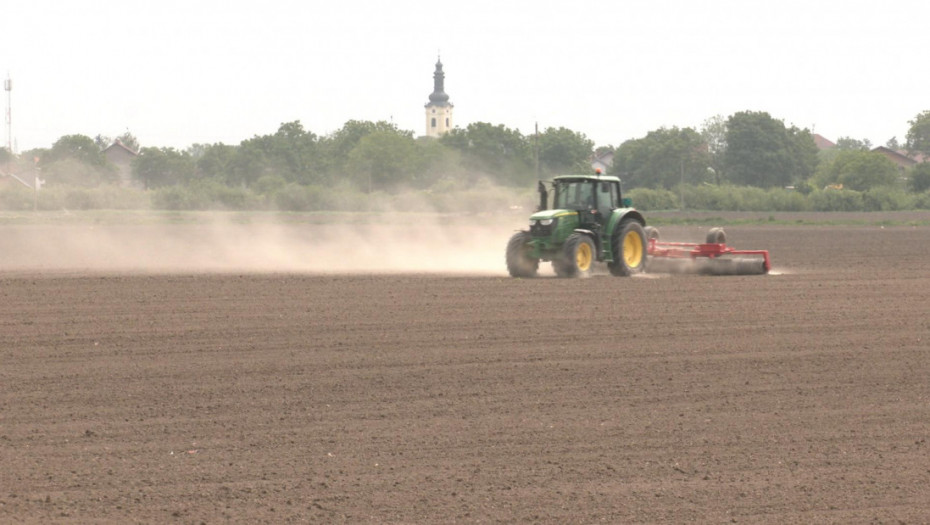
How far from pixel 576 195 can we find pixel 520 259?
1.64 m

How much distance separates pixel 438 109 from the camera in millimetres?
186375

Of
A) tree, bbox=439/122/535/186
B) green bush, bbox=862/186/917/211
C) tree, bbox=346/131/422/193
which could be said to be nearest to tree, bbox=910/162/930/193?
green bush, bbox=862/186/917/211

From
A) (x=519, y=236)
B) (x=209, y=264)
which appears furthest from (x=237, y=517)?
(x=209, y=264)

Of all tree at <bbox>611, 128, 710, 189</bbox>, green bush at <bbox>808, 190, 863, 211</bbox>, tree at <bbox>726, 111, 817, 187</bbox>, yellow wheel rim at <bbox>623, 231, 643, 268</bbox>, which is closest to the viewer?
yellow wheel rim at <bbox>623, 231, 643, 268</bbox>

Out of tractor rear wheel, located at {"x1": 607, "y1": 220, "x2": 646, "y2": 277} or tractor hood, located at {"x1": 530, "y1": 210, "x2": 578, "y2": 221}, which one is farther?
tractor rear wheel, located at {"x1": 607, "y1": 220, "x2": 646, "y2": 277}

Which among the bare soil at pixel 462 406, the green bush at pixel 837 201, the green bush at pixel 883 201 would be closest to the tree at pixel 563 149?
the green bush at pixel 837 201

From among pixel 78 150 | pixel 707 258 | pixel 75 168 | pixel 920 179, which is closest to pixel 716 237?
pixel 707 258

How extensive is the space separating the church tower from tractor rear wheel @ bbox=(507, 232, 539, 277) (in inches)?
6482

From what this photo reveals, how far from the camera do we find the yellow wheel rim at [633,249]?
71.1ft

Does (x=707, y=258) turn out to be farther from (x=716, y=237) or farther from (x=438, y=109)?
(x=438, y=109)

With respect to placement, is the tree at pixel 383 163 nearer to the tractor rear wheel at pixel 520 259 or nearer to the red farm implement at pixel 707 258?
the red farm implement at pixel 707 258

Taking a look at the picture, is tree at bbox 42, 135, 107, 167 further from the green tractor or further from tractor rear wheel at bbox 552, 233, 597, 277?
tractor rear wheel at bbox 552, 233, 597, 277

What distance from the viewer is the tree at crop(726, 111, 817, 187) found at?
332 ft

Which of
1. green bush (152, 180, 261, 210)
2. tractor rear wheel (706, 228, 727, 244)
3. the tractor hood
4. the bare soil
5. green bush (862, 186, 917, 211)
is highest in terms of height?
green bush (152, 180, 261, 210)
